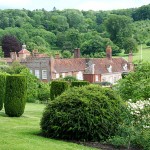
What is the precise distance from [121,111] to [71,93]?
5.55 ft

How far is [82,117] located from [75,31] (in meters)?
106

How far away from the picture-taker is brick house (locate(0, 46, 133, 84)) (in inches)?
2409

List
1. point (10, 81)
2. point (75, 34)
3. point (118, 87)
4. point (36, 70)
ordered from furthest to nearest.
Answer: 1. point (75, 34)
2. point (36, 70)
3. point (118, 87)
4. point (10, 81)

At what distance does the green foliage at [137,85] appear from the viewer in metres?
24.0

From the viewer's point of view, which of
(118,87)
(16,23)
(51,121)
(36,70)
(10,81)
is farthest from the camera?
(16,23)

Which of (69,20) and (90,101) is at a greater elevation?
(69,20)

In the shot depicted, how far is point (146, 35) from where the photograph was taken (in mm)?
118938

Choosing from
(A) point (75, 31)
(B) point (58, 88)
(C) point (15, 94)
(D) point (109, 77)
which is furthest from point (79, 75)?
(A) point (75, 31)

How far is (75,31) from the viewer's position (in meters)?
118

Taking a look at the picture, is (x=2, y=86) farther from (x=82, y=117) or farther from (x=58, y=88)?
(x=82, y=117)

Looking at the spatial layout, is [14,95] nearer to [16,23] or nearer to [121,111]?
[121,111]

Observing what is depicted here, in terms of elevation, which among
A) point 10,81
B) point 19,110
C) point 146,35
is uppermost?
point 146,35

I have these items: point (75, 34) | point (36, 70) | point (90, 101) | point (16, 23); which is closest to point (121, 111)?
point (90, 101)

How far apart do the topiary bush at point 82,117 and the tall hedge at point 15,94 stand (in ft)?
20.9
